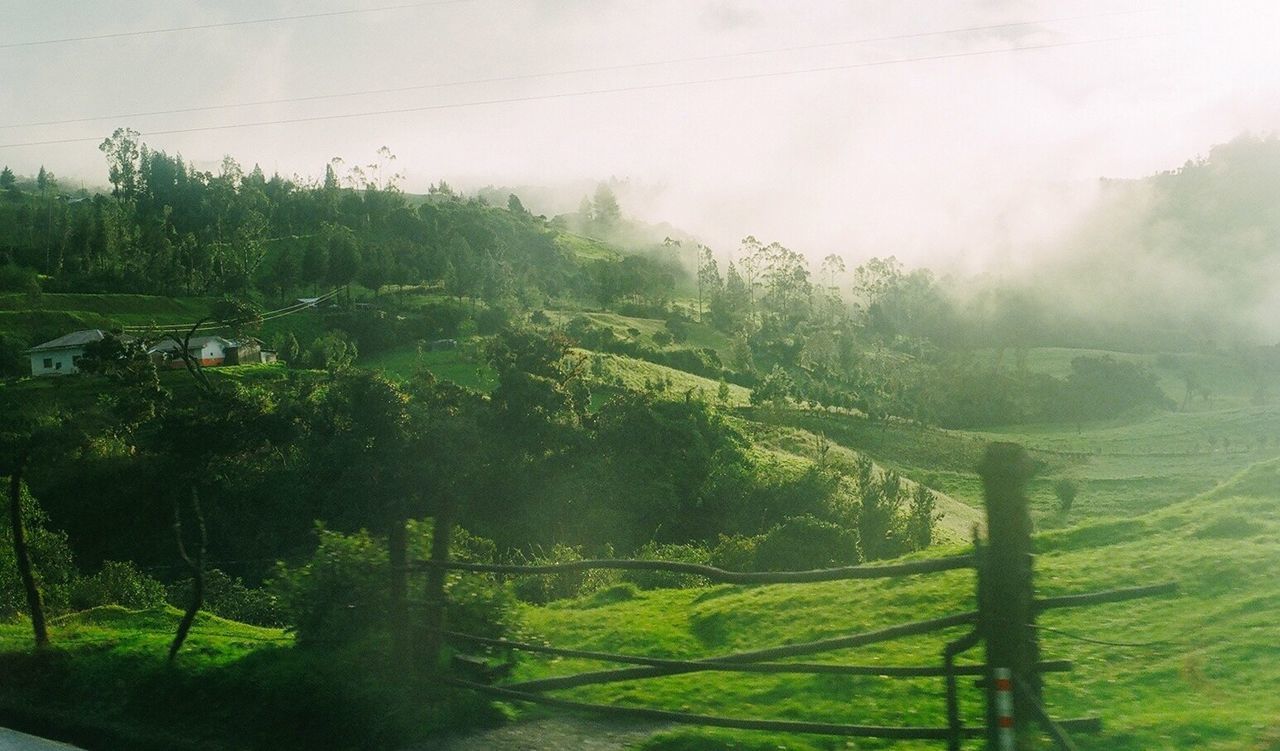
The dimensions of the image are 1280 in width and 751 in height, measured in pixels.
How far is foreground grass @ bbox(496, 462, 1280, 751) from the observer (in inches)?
317

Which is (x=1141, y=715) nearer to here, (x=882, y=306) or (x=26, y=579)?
(x=26, y=579)

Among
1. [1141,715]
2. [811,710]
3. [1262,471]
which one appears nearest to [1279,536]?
[1262,471]

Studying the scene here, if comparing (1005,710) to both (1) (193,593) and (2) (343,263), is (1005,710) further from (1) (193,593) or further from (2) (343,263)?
(2) (343,263)

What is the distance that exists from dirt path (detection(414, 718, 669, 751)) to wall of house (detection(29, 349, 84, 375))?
83.1 m

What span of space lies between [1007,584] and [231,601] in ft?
101

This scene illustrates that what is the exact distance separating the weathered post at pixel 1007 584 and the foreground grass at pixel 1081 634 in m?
1.10

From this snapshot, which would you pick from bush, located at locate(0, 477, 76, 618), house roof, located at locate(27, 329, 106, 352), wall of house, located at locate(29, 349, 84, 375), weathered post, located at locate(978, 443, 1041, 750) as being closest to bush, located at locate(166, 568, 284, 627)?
bush, located at locate(0, 477, 76, 618)

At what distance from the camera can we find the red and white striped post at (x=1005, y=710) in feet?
18.7

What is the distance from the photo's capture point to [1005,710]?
5695mm

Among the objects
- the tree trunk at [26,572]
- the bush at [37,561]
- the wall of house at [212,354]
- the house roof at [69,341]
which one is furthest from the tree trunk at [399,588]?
the wall of house at [212,354]

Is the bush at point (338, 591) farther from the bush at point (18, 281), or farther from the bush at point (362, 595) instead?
the bush at point (18, 281)

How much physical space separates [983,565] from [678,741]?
2.63 m

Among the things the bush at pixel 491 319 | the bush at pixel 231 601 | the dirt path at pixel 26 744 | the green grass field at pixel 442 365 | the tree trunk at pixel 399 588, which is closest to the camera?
the dirt path at pixel 26 744

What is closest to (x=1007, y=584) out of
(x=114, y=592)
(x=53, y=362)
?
(x=114, y=592)
